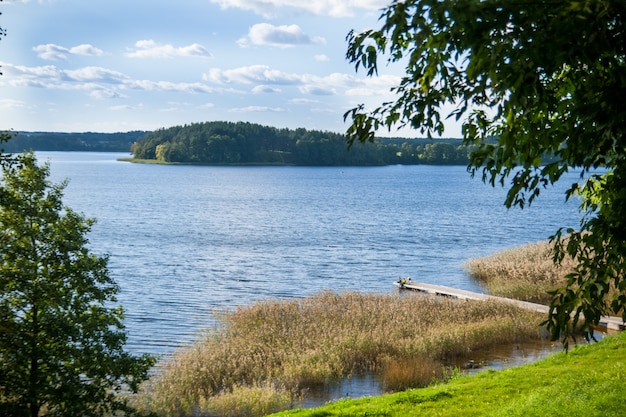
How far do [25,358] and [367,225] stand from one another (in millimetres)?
60439

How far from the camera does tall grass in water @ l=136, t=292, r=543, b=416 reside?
18844mm

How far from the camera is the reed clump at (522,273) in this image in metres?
32.7

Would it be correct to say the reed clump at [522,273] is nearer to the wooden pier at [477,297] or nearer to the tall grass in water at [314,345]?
the wooden pier at [477,297]

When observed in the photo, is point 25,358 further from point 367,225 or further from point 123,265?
point 367,225

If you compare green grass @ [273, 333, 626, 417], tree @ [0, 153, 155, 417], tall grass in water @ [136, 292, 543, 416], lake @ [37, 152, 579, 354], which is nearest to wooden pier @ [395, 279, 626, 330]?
tall grass in water @ [136, 292, 543, 416]

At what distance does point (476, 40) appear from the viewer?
571 centimetres

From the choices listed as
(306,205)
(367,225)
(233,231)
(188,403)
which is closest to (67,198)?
(306,205)

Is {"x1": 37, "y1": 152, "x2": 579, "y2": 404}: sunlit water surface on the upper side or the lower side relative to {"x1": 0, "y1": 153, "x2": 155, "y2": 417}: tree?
lower

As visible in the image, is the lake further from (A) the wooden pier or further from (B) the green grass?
(B) the green grass

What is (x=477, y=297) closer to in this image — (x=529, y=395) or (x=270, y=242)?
(x=529, y=395)

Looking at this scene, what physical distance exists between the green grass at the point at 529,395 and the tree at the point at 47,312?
14.7 ft

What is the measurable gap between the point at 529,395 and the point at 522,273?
80.6ft

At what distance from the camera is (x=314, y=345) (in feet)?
74.0

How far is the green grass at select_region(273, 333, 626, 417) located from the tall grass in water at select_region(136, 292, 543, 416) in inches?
205
